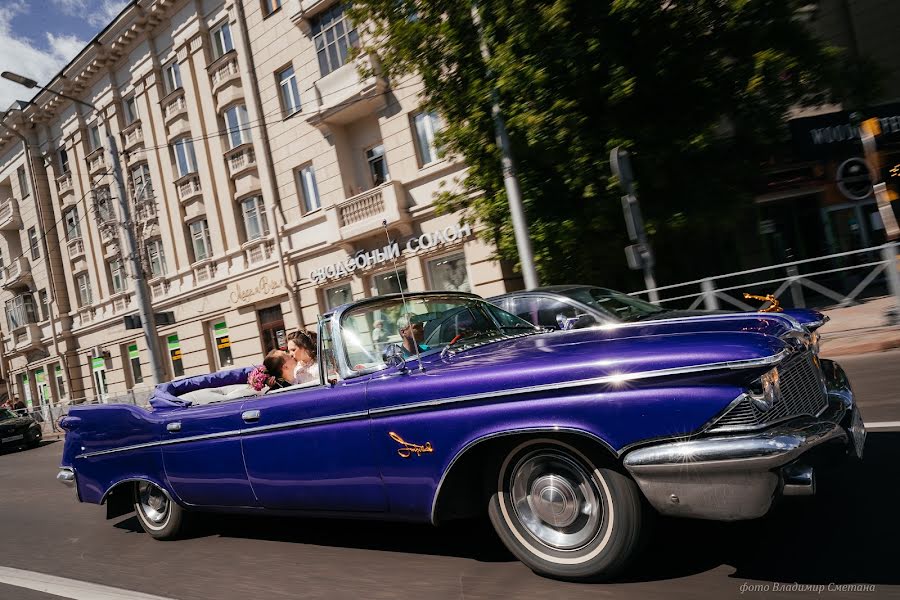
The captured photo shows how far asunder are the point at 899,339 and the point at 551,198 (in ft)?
17.7

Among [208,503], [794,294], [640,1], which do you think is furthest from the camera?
[794,294]

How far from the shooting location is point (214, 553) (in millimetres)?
4426

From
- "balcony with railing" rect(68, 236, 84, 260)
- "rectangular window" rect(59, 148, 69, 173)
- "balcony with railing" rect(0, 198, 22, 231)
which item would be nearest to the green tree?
"balcony with railing" rect(68, 236, 84, 260)

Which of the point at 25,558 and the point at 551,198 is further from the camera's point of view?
the point at 551,198

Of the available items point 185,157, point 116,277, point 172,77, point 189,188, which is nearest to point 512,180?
point 189,188

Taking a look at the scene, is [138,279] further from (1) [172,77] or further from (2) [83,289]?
(2) [83,289]

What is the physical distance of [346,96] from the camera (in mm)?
17406

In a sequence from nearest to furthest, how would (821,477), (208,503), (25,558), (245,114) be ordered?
1. (821,477)
2. (208,503)
3. (25,558)
4. (245,114)

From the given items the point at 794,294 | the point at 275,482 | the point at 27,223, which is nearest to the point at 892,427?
the point at 275,482

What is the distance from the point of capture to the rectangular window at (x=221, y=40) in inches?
849

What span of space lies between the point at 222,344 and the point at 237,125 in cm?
775

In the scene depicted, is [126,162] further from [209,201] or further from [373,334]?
[373,334]

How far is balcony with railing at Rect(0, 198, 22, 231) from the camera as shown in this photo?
34.8 metres

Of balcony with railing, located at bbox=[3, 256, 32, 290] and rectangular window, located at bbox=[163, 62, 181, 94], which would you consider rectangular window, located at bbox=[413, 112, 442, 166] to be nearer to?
rectangular window, located at bbox=[163, 62, 181, 94]
